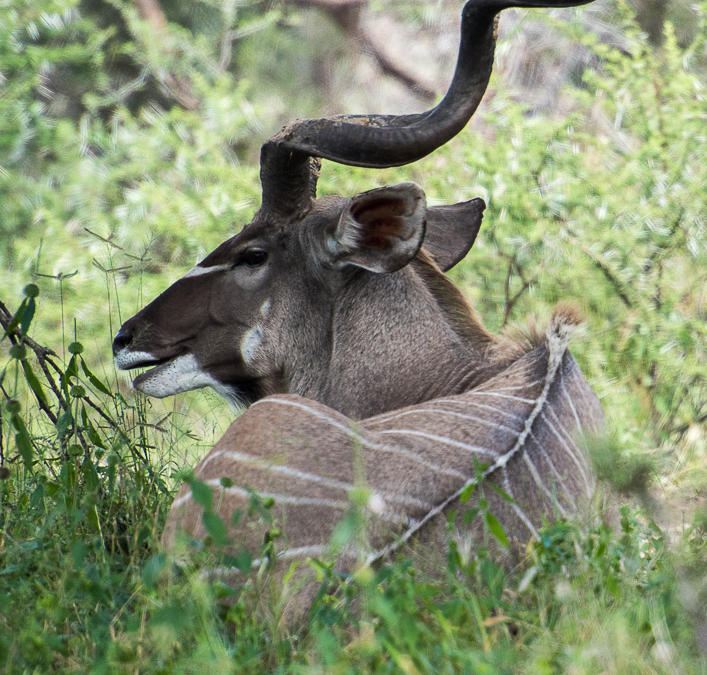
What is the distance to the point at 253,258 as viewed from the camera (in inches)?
155

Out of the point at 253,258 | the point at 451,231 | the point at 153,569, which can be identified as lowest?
the point at 153,569

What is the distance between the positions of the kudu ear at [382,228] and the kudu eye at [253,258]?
0.35 m

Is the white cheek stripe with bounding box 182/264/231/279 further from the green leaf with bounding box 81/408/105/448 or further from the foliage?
the green leaf with bounding box 81/408/105/448


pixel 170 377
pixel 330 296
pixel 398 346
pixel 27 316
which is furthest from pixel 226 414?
pixel 27 316

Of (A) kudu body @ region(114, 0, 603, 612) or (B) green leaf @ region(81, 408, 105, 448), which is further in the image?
(B) green leaf @ region(81, 408, 105, 448)

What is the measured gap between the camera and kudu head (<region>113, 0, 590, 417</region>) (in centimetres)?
353

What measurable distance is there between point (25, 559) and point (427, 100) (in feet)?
30.5

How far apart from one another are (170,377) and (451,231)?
4.31ft

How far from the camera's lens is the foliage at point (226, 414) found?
2166mm

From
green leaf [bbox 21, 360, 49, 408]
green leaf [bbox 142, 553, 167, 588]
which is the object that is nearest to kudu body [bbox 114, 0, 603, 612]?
green leaf [bbox 142, 553, 167, 588]

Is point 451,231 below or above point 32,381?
below

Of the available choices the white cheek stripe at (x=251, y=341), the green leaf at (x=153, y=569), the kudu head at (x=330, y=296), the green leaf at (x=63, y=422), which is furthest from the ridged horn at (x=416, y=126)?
the green leaf at (x=153, y=569)

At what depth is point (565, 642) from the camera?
2.18 meters

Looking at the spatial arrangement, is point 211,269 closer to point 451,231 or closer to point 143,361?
point 143,361
